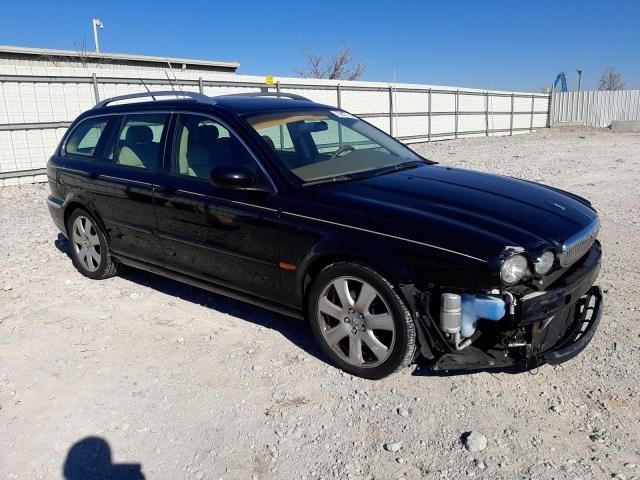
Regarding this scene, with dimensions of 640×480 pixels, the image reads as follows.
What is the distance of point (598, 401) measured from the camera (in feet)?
9.91

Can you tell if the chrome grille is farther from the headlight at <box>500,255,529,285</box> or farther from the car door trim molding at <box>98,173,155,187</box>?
the car door trim molding at <box>98,173,155,187</box>

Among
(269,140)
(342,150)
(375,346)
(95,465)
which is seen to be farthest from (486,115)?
(95,465)

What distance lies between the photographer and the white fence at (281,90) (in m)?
10.8

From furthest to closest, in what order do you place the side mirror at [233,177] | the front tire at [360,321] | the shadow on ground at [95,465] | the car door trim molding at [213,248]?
the car door trim molding at [213,248]
the side mirror at [233,177]
the front tire at [360,321]
the shadow on ground at [95,465]

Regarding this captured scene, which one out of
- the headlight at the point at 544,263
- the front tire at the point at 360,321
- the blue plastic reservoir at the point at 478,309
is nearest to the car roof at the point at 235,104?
the front tire at the point at 360,321

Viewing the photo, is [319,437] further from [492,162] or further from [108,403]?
[492,162]

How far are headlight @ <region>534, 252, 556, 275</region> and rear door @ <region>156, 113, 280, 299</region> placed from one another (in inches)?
64.1

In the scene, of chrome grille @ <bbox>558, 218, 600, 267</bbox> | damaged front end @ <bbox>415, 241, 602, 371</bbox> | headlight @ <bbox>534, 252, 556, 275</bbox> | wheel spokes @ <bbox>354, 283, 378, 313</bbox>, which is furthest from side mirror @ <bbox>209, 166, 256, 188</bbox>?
chrome grille @ <bbox>558, 218, 600, 267</bbox>

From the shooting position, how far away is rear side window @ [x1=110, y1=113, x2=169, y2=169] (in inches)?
175

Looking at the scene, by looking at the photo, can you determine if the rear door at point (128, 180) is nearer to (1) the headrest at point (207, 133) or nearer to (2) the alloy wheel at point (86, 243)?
(2) the alloy wheel at point (86, 243)

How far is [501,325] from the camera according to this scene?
2928mm

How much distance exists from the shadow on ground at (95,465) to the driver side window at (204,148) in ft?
6.42

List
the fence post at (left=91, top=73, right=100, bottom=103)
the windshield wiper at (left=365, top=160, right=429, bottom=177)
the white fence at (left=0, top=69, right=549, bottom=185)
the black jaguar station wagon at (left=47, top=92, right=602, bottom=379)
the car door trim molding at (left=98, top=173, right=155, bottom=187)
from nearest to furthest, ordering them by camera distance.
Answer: the black jaguar station wagon at (left=47, top=92, right=602, bottom=379), the windshield wiper at (left=365, top=160, right=429, bottom=177), the car door trim molding at (left=98, top=173, right=155, bottom=187), the white fence at (left=0, top=69, right=549, bottom=185), the fence post at (left=91, top=73, right=100, bottom=103)

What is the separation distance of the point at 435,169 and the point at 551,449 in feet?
7.49
